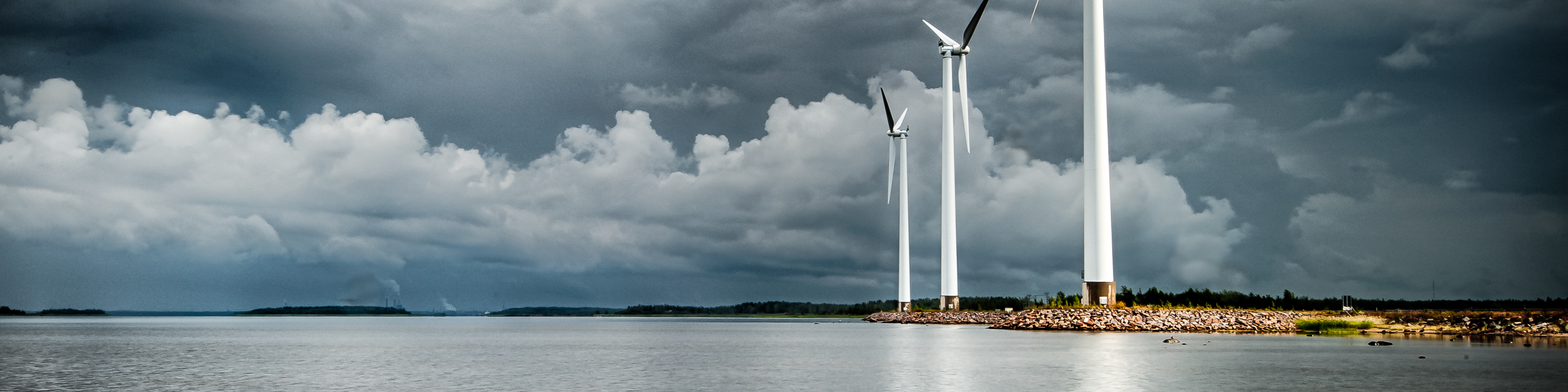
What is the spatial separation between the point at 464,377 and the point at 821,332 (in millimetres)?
62488

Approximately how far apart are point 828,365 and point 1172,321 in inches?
1535

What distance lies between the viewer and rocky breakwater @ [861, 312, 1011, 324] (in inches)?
4013

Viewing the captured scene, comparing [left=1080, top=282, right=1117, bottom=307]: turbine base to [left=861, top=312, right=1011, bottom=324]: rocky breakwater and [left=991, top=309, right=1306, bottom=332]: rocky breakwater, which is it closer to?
[left=991, top=309, right=1306, bottom=332]: rocky breakwater

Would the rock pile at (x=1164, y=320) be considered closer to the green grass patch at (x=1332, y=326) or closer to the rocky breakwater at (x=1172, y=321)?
the rocky breakwater at (x=1172, y=321)

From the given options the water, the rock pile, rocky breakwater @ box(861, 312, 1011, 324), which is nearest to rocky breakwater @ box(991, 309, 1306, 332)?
the rock pile

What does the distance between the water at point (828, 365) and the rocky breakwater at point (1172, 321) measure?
386cm

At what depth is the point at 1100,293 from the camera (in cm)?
7119

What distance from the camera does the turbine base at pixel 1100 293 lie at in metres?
70.9

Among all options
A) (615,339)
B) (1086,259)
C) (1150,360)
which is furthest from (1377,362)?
(615,339)

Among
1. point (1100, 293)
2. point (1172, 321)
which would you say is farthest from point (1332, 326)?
point (1100, 293)

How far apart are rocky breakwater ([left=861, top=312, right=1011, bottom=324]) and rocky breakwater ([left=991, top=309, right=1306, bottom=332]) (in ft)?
54.4

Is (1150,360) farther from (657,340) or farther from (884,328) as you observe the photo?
(884,328)

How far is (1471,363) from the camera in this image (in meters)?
32.9

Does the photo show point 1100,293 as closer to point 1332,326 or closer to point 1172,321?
point 1172,321
